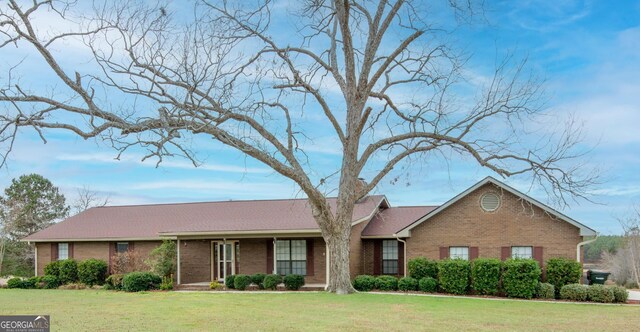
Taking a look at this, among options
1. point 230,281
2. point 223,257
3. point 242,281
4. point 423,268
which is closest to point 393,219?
point 423,268

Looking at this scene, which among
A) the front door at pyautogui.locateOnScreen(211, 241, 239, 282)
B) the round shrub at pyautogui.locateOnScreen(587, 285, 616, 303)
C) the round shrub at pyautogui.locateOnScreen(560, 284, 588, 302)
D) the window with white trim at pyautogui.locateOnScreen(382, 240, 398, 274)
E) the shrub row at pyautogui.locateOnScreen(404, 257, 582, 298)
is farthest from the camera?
the front door at pyautogui.locateOnScreen(211, 241, 239, 282)

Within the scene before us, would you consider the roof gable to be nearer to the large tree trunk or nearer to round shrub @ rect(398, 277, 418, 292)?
round shrub @ rect(398, 277, 418, 292)

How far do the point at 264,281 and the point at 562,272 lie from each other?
11838 mm

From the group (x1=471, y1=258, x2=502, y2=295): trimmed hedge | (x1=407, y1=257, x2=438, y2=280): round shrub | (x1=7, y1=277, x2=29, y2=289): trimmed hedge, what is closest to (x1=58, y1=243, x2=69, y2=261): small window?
(x1=7, y1=277, x2=29, y2=289): trimmed hedge

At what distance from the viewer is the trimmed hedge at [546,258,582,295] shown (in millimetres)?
21531

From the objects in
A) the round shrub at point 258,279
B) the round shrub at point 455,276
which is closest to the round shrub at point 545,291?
the round shrub at point 455,276

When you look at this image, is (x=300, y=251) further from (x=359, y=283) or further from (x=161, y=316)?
(x=161, y=316)

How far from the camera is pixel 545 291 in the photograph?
21.2m

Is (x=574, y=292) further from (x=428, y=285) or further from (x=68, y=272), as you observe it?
(x=68, y=272)

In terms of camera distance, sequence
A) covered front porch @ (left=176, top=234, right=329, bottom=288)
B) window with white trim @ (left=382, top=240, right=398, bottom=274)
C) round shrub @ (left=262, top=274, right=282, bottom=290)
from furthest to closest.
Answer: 1. window with white trim @ (left=382, top=240, right=398, bottom=274)
2. covered front porch @ (left=176, top=234, right=329, bottom=288)
3. round shrub @ (left=262, top=274, right=282, bottom=290)

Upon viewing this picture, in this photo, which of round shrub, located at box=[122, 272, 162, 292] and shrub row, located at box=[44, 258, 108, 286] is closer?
round shrub, located at box=[122, 272, 162, 292]

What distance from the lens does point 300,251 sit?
87.8 feet

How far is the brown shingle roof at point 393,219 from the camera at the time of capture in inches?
1063

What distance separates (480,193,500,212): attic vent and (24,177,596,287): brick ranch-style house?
0.13ft
